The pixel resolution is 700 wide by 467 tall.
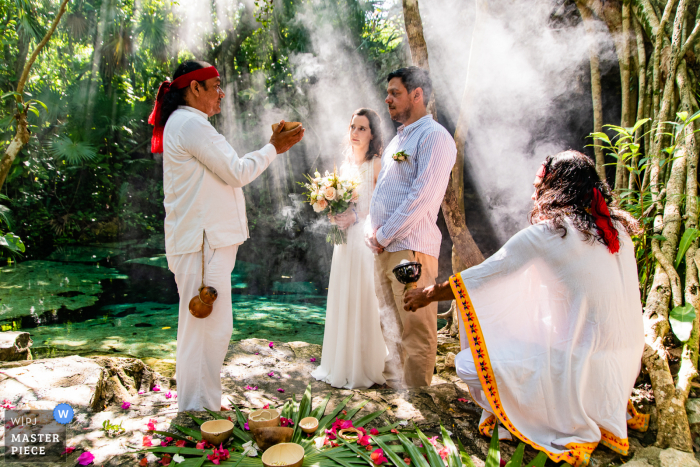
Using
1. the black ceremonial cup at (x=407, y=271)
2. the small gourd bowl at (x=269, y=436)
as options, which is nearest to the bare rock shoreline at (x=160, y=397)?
the small gourd bowl at (x=269, y=436)

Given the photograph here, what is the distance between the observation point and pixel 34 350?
456cm

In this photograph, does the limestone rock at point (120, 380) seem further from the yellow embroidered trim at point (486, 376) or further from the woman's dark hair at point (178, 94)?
the yellow embroidered trim at point (486, 376)

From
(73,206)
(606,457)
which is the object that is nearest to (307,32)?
(73,206)

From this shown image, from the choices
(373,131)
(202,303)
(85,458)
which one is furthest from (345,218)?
(85,458)

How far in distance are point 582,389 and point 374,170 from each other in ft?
7.54

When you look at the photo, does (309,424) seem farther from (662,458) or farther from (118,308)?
(118,308)

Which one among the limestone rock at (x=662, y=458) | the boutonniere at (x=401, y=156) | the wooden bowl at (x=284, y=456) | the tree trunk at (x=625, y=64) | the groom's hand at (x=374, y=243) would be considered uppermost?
the tree trunk at (x=625, y=64)

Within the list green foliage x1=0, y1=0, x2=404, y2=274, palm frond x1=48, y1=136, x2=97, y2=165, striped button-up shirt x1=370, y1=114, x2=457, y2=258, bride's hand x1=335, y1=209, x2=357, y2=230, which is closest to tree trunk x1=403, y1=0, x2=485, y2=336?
bride's hand x1=335, y1=209, x2=357, y2=230

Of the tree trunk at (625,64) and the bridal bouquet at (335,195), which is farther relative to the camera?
the tree trunk at (625,64)

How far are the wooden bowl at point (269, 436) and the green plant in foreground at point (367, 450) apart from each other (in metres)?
0.07

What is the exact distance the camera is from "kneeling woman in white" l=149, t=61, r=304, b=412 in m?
2.51

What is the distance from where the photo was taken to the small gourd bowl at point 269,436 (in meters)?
1.99

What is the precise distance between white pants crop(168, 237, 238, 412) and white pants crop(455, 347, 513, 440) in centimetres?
138

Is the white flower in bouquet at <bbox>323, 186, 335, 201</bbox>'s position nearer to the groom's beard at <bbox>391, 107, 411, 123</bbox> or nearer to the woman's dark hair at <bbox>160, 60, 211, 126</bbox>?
the groom's beard at <bbox>391, 107, 411, 123</bbox>
